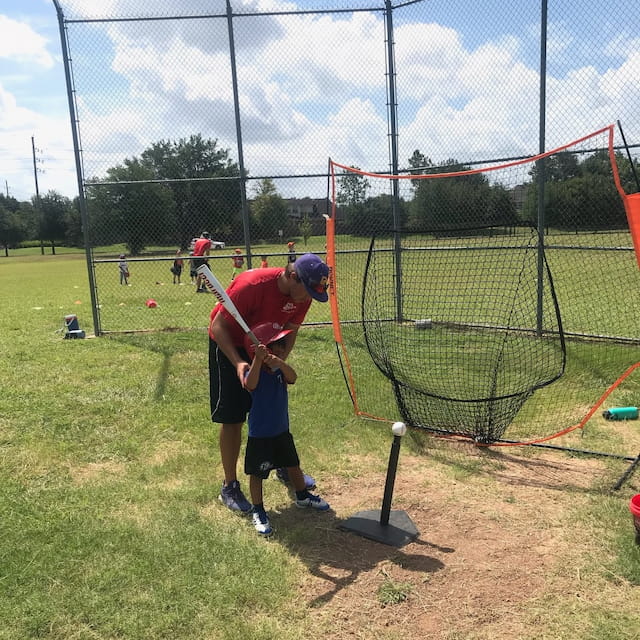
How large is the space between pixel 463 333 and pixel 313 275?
5.49 m

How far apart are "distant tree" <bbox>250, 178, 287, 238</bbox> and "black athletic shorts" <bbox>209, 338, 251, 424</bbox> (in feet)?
18.9

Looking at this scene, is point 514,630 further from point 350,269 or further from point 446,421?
point 350,269

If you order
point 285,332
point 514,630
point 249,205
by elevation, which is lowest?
point 514,630

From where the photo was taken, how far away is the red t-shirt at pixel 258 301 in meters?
3.43

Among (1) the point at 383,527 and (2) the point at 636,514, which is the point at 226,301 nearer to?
(1) the point at 383,527

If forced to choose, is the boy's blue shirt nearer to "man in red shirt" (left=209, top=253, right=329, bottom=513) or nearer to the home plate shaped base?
"man in red shirt" (left=209, top=253, right=329, bottom=513)

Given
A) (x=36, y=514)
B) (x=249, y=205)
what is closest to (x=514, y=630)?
(x=36, y=514)

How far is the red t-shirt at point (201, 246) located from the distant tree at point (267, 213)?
1.19 meters

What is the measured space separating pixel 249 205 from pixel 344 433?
511cm

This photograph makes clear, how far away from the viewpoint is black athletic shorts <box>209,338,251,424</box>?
3666 mm

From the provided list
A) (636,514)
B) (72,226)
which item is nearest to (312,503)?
(636,514)

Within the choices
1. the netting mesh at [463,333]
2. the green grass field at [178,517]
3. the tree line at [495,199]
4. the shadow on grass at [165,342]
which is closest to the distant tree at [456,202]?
the tree line at [495,199]

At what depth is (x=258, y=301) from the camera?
11.3 feet

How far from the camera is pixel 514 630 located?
2.63 m
